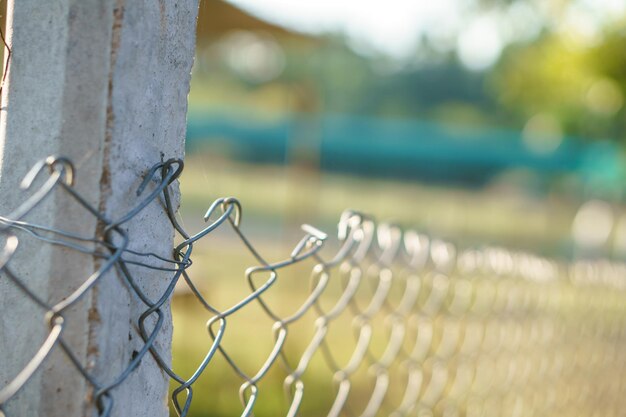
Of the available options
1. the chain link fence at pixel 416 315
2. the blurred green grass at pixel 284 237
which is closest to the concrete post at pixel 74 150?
the chain link fence at pixel 416 315

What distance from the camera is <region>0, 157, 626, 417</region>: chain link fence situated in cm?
81

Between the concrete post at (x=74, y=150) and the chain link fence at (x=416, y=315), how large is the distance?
16 millimetres

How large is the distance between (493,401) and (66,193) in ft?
5.44

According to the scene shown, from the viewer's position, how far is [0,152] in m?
0.85

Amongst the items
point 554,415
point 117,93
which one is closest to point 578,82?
point 554,415

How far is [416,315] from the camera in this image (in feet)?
6.90

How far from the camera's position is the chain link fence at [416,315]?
81 centimetres

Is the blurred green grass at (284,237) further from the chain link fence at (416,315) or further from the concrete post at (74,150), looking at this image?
the concrete post at (74,150)

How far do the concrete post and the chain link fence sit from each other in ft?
0.05

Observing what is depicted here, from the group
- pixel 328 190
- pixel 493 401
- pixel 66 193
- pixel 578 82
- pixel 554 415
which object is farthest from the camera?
pixel 328 190

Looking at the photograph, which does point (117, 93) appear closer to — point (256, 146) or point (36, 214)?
point (36, 214)

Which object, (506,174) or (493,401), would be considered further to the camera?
(506,174)

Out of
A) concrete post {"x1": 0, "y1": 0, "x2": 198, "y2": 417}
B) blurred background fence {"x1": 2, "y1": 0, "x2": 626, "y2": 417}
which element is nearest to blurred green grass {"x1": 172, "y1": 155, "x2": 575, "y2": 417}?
blurred background fence {"x1": 2, "y1": 0, "x2": 626, "y2": 417}

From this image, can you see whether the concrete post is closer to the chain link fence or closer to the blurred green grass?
the chain link fence
